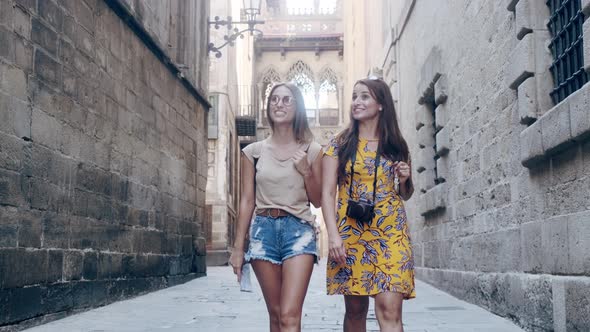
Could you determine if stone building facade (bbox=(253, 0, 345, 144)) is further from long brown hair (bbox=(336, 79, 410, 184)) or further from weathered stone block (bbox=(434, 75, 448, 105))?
long brown hair (bbox=(336, 79, 410, 184))

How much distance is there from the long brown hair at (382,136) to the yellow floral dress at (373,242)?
0.13 feet

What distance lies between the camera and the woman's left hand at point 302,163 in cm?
377

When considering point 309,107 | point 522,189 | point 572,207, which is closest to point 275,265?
point 572,207

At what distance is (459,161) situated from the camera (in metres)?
8.72

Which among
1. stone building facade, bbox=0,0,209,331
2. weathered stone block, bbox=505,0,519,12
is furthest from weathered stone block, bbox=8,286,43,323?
weathered stone block, bbox=505,0,519,12

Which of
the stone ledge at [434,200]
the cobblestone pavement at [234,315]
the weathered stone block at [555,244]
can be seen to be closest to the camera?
the weathered stone block at [555,244]

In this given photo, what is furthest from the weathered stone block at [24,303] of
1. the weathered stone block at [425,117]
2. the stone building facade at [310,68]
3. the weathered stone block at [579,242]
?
the stone building facade at [310,68]

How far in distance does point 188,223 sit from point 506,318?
7.52m

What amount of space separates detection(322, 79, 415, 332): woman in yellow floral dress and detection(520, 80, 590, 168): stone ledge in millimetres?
1294

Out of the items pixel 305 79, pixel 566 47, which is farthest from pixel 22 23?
pixel 305 79

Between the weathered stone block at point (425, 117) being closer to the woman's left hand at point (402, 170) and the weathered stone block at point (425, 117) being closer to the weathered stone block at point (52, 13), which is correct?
the weathered stone block at point (52, 13)

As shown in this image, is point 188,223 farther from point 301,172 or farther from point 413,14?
point 301,172

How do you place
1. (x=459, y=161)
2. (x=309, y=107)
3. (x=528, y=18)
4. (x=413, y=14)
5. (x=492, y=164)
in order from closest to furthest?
(x=528, y=18) → (x=492, y=164) → (x=459, y=161) → (x=413, y=14) → (x=309, y=107)

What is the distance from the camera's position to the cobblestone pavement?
6293 millimetres
